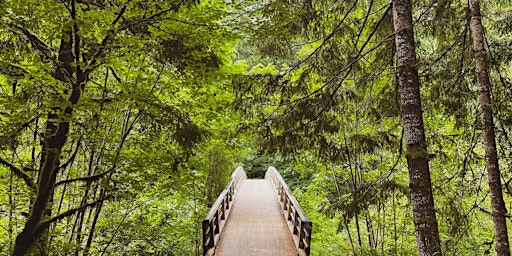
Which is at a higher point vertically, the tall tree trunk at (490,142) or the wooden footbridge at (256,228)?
the tall tree trunk at (490,142)

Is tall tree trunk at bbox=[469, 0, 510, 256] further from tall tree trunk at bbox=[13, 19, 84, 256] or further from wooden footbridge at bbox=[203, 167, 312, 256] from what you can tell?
tall tree trunk at bbox=[13, 19, 84, 256]

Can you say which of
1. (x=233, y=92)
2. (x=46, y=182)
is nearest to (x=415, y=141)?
(x=233, y=92)

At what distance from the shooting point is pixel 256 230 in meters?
8.51

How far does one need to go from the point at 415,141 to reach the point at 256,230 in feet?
18.5

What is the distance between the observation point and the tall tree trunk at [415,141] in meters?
3.63

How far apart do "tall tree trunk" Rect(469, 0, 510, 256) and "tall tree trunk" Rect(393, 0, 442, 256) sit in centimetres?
111

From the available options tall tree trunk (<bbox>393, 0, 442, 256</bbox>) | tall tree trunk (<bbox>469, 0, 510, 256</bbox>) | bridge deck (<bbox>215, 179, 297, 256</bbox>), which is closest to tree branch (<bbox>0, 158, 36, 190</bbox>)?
bridge deck (<bbox>215, 179, 297, 256</bbox>)

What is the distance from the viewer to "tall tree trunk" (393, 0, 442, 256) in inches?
143

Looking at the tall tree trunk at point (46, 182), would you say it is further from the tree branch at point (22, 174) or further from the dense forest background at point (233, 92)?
the tree branch at point (22, 174)

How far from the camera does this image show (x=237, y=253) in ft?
22.3

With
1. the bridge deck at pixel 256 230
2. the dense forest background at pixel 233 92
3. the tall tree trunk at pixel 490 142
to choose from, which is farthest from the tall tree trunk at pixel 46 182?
the tall tree trunk at pixel 490 142

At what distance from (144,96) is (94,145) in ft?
5.75

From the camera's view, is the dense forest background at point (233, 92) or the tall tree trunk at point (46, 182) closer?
the tall tree trunk at point (46, 182)

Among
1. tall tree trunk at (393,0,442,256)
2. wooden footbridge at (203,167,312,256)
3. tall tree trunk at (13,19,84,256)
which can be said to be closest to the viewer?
tall tree trunk at (393,0,442,256)
